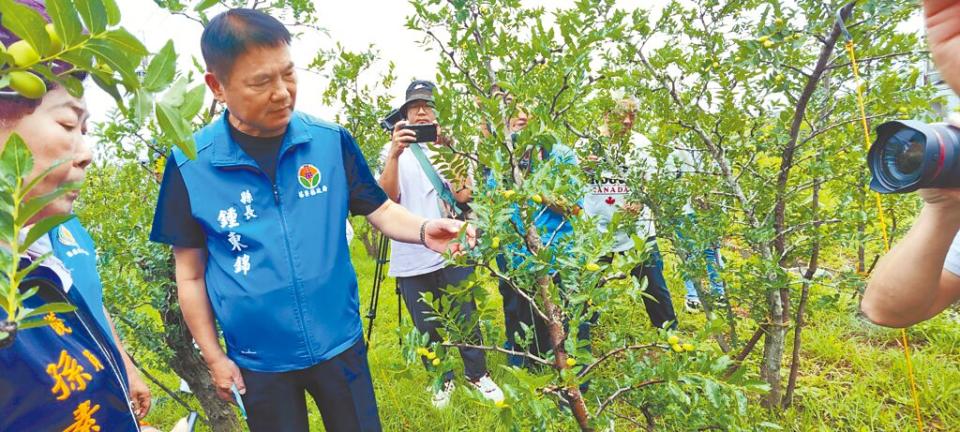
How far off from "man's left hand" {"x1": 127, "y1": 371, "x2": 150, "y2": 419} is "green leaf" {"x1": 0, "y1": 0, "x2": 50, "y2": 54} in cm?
154

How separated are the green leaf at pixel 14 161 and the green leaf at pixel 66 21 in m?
0.09

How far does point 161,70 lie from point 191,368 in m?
2.47

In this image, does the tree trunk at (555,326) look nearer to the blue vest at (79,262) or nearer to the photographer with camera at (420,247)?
the blue vest at (79,262)

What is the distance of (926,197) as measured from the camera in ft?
3.65

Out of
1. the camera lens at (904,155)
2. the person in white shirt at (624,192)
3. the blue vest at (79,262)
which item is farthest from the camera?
the person in white shirt at (624,192)

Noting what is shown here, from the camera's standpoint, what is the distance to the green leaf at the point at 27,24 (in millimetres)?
385

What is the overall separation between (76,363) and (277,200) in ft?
2.49

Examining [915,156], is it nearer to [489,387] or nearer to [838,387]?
[838,387]

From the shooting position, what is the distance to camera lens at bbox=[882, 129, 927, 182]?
1.03 meters

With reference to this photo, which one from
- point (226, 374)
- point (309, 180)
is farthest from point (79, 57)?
point (226, 374)

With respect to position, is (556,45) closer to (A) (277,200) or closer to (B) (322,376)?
(A) (277,200)

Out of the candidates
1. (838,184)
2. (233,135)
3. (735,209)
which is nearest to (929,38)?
(735,209)

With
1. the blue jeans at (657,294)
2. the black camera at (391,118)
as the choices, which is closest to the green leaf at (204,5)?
the black camera at (391,118)

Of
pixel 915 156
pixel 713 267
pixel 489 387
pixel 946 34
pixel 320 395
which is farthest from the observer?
pixel 489 387
